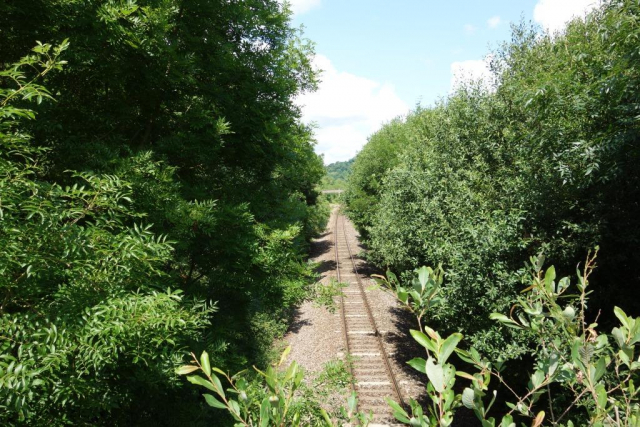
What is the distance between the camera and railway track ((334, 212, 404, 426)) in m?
11.0

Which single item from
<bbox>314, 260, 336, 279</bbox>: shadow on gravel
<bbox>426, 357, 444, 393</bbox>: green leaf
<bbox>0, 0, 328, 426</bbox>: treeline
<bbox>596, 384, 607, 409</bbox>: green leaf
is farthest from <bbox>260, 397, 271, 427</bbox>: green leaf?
<bbox>314, 260, 336, 279</bbox>: shadow on gravel

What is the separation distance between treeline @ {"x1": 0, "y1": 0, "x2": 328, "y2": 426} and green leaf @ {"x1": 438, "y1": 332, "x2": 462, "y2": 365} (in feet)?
9.38

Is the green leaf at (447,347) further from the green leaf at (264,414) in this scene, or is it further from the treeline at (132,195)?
the treeline at (132,195)

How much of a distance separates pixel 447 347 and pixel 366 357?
13.8 meters

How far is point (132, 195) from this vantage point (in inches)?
208

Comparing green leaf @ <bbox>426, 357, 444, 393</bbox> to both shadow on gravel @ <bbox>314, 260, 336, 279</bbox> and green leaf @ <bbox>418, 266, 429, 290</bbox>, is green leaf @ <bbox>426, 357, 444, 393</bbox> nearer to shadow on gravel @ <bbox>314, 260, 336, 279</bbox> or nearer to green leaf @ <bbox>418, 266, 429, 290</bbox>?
green leaf @ <bbox>418, 266, 429, 290</bbox>

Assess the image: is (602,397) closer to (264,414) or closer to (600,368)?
(600,368)

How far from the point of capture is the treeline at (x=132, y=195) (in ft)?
10.4

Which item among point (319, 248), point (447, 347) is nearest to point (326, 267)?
point (319, 248)

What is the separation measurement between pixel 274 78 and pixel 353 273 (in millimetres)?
18986

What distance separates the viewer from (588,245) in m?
7.53

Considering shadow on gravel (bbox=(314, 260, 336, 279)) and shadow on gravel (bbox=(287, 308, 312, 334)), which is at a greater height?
shadow on gravel (bbox=(314, 260, 336, 279))

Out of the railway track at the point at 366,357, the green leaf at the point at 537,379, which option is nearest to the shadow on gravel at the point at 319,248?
the railway track at the point at 366,357

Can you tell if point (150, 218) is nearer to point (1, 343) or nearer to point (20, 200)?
point (20, 200)
